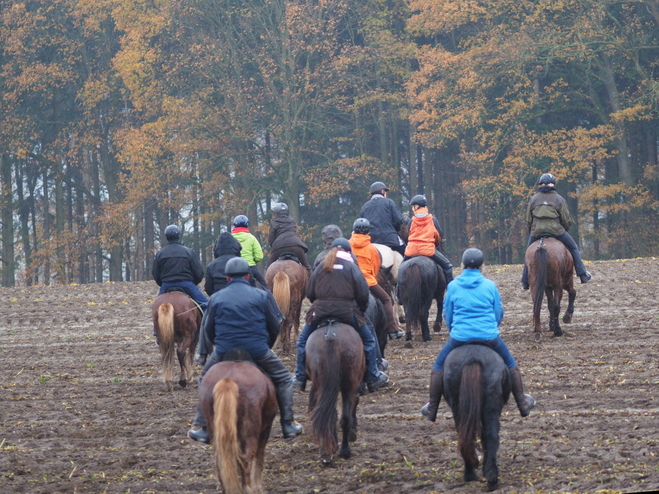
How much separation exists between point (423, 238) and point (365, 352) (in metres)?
6.12

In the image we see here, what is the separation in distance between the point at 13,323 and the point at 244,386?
1670cm

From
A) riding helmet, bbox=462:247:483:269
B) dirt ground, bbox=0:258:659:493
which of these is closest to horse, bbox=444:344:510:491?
dirt ground, bbox=0:258:659:493

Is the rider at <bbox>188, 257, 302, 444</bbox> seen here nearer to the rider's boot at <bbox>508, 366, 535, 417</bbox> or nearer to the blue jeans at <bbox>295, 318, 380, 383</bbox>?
the blue jeans at <bbox>295, 318, 380, 383</bbox>

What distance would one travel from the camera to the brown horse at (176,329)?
13.0 metres

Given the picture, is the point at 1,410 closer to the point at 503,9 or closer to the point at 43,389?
the point at 43,389

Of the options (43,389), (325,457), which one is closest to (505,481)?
(325,457)

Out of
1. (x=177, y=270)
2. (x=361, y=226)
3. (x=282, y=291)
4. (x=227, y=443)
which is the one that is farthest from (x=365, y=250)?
(x=227, y=443)

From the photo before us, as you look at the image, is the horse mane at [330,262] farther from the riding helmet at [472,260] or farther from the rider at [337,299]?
the riding helmet at [472,260]

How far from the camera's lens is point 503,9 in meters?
38.5

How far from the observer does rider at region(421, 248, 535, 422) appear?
8.11 m

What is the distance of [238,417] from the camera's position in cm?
760

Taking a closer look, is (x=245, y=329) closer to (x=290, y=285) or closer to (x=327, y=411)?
(x=327, y=411)

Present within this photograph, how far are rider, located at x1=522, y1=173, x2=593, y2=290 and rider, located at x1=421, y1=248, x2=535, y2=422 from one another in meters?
7.41

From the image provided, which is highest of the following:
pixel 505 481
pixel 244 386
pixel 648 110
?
pixel 648 110
